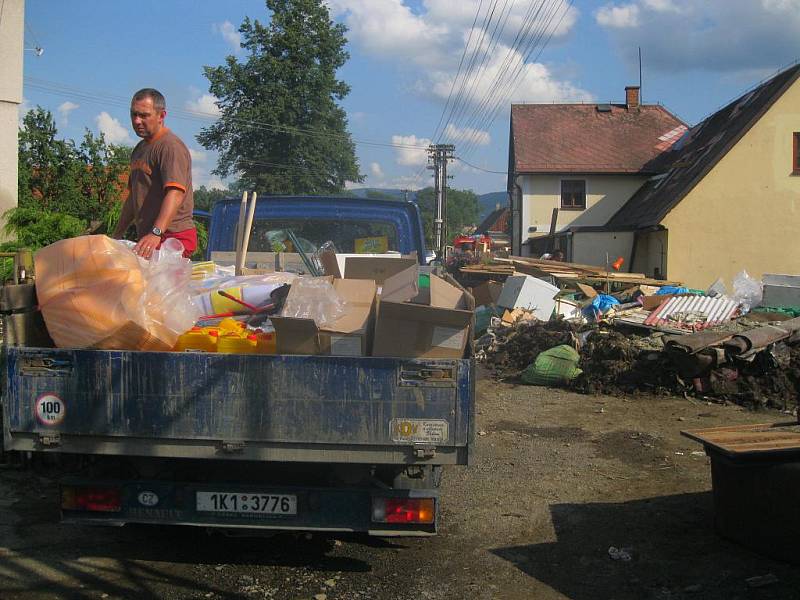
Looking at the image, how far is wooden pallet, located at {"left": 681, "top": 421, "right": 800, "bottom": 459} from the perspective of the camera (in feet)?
13.9

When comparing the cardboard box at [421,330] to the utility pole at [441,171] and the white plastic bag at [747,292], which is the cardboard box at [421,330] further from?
the utility pole at [441,171]

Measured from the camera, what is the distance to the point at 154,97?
16.9 feet

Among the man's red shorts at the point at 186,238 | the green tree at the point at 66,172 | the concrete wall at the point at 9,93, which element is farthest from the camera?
the green tree at the point at 66,172

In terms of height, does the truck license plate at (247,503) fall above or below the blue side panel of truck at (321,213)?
below

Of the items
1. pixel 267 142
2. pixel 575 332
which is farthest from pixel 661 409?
pixel 267 142

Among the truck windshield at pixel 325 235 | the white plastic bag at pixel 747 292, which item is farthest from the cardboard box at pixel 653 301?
the truck windshield at pixel 325 235

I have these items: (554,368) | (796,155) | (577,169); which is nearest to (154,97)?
(554,368)

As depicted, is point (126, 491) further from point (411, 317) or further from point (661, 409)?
point (661, 409)

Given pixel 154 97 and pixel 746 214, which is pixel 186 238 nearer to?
pixel 154 97

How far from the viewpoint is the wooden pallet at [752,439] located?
423cm

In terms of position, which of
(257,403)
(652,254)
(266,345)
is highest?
(652,254)

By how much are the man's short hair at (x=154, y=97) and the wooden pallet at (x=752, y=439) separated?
4113 millimetres

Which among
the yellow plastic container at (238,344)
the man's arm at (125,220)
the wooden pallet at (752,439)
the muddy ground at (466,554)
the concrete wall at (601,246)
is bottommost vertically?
the muddy ground at (466,554)

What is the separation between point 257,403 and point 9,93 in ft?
59.3
